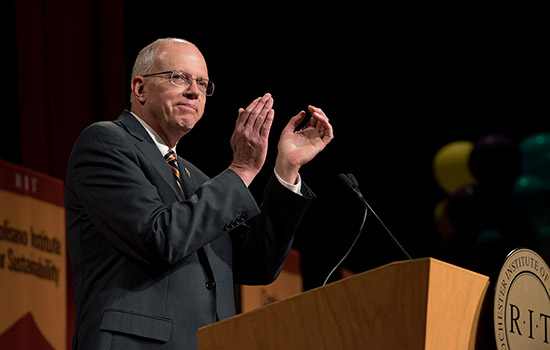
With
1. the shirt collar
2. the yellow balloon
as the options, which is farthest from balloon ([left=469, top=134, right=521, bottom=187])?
the shirt collar

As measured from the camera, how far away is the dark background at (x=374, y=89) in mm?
5207

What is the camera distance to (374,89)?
6090 millimetres

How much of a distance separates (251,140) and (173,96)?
12.3 inches

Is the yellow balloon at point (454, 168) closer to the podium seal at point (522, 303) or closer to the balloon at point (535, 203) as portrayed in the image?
the balloon at point (535, 203)

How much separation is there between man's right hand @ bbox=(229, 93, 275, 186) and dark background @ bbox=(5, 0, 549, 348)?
2.73m

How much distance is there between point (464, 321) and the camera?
49.1 inches

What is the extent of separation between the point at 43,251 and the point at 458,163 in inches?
104

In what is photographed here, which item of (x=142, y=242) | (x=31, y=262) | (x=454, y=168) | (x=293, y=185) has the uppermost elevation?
(x=454, y=168)

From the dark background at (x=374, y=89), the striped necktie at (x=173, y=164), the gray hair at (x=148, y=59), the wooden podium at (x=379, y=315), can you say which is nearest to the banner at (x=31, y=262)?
the gray hair at (x=148, y=59)

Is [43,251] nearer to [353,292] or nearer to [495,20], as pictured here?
[353,292]

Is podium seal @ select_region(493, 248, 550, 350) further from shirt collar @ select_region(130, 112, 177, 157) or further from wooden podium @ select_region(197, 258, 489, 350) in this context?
shirt collar @ select_region(130, 112, 177, 157)

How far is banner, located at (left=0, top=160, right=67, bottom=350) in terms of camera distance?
9.67 feet

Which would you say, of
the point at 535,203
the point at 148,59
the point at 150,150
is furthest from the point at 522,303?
the point at 535,203

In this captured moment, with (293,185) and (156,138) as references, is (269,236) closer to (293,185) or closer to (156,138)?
(293,185)
